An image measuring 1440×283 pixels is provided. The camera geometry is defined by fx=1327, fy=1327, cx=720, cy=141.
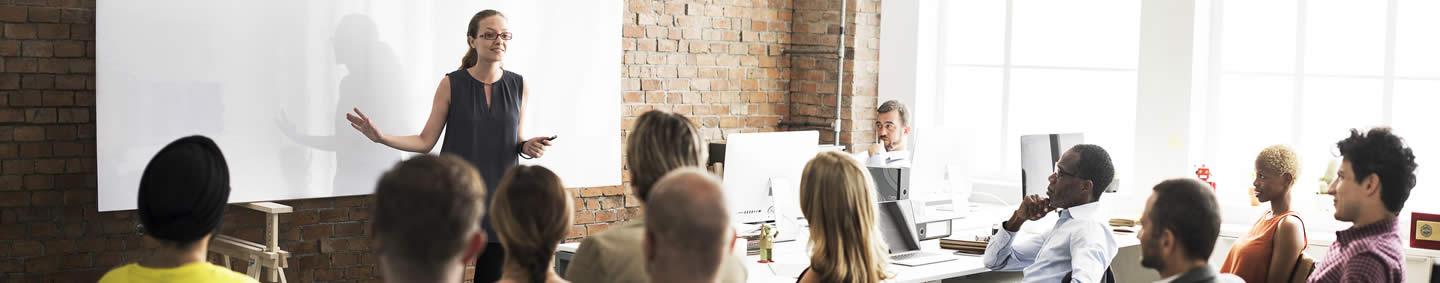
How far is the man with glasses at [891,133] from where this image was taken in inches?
250

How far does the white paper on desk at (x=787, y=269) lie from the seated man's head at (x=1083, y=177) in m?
0.85

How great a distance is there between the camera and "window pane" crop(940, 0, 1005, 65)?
293 inches

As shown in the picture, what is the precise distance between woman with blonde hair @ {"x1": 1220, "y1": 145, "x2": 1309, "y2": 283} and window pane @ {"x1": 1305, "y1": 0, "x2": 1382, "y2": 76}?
253 cm

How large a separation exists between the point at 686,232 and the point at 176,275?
2.91 ft

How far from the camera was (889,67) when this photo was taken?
7496mm

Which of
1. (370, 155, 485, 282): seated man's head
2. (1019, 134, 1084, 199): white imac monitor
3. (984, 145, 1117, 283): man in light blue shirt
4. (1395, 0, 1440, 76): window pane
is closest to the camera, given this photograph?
(370, 155, 485, 282): seated man's head

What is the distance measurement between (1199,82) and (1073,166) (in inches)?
112

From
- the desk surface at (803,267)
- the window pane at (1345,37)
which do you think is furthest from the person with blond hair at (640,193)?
the window pane at (1345,37)

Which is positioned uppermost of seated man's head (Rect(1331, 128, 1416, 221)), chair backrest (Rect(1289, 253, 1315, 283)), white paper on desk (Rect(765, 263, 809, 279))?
seated man's head (Rect(1331, 128, 1416, 221))

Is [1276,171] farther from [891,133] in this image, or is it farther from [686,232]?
[686,232]

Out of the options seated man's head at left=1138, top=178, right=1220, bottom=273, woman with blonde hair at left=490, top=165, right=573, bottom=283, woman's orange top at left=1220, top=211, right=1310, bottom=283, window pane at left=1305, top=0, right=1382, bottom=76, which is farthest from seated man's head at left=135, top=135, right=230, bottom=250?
window pane at left=1305, top=0, right=1382, bottom=76

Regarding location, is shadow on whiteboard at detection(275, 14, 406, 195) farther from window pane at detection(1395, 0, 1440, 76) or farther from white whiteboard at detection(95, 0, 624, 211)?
window pane at detection(1395, 0, 1440, 76)

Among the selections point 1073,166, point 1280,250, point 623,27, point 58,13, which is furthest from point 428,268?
point 623,27

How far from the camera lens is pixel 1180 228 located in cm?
258
